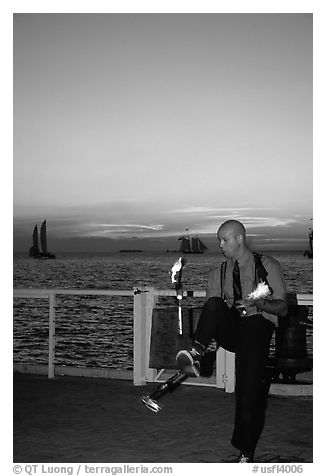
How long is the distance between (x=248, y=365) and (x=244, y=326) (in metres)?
0.27

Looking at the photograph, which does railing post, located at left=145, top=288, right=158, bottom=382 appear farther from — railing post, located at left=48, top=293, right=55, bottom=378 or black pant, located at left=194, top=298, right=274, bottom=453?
black pant, located at left=194, top=298, right=274, bottom=453

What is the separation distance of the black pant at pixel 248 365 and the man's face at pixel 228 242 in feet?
1.35

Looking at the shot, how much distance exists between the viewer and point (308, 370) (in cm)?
926

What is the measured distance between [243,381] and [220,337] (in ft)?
1.17

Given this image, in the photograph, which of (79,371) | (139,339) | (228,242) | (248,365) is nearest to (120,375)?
(79,371)

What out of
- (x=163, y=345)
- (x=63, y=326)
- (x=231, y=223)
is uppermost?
(x=231, y=223)

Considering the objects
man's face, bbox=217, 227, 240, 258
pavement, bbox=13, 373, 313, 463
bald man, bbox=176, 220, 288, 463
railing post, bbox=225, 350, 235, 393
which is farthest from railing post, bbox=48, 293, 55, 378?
man's face, bbox=217, 227, 240, 258

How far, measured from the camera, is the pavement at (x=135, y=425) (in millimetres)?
6398

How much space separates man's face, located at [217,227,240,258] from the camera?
601 centimetres

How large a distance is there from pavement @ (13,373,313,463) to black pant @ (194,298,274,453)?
435 mm

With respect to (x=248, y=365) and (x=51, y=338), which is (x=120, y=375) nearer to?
(x=51, y=338)

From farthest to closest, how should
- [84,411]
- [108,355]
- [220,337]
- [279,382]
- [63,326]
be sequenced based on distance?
[63,326], [108,355], [279,382], [84,411], [220,337]
